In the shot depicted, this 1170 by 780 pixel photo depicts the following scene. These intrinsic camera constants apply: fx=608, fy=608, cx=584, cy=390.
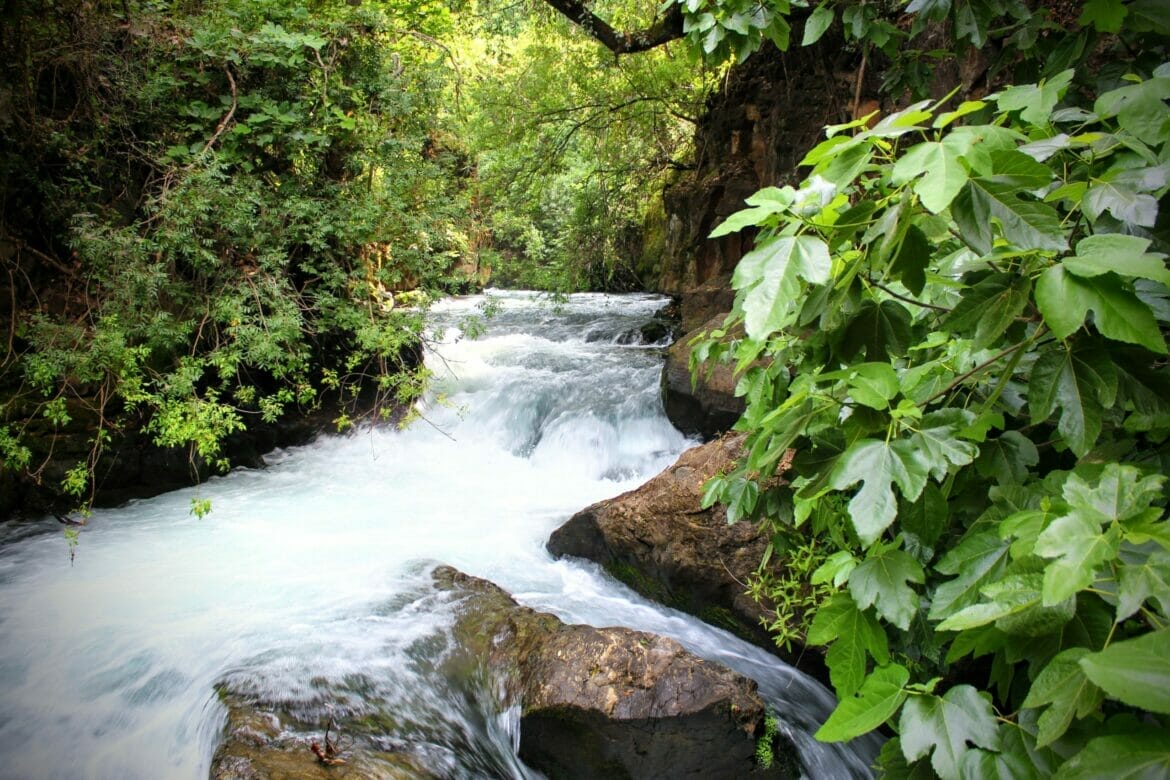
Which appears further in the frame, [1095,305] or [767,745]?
[767,745]

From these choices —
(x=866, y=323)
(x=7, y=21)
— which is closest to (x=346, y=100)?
(x=7, y=21)

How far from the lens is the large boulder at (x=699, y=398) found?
5.70 m

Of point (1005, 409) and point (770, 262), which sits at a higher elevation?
point (770, 262)

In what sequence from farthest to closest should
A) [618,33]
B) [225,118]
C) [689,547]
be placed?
[618,33], [225,118], [689,547]

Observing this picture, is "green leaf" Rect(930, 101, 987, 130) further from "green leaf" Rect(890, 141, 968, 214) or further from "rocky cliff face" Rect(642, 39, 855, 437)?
"rocky cliff face" Rect(642, 39, 855, 437)

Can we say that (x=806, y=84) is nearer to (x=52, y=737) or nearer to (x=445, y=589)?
(x=445, y=589)

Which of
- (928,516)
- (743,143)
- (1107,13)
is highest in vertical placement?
(743,143)

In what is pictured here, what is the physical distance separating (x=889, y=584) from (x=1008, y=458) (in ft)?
1.34

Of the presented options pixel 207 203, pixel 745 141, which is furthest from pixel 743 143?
pixel 207 203

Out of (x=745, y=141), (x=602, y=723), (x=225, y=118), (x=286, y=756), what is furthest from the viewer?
(x=745, y=141)

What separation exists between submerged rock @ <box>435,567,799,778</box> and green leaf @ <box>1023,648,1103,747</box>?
1.97 m

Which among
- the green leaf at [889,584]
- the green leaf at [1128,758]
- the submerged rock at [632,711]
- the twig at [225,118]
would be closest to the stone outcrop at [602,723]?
the submerged rock at [632,711]

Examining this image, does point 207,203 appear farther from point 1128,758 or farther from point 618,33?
point 1128,758

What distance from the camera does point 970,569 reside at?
3.74 ft
